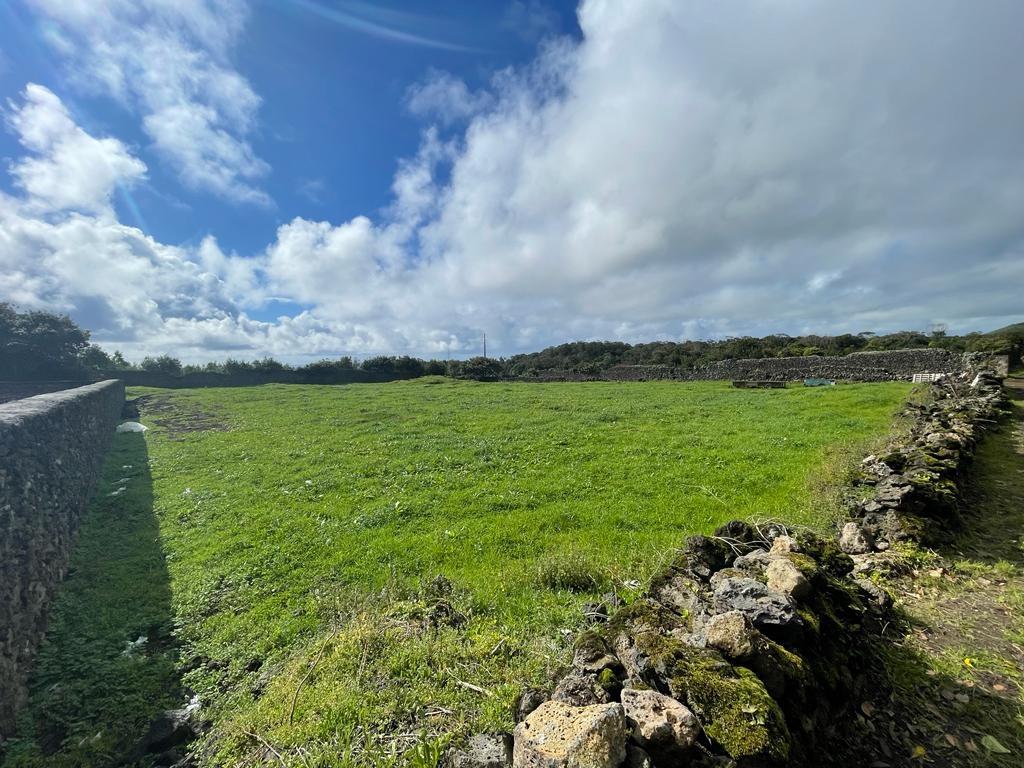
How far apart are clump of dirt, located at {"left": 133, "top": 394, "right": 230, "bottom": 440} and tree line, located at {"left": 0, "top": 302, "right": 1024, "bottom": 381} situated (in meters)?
17.0

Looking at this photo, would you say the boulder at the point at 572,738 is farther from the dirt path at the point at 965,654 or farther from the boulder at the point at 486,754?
the dirt path at the point at 965,654

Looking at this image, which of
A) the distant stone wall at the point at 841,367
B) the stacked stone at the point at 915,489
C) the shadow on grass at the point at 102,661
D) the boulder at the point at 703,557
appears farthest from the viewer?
the distant stone wall at the point at 841,367

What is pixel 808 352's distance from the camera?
139ft

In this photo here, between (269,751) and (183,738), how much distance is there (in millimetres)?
1527

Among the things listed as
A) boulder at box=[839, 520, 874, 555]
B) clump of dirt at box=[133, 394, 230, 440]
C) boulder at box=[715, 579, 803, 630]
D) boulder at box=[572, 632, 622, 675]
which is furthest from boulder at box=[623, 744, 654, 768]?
clump of dirt at box=[133, 394, 230, 440]

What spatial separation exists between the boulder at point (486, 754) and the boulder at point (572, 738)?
0.11 m

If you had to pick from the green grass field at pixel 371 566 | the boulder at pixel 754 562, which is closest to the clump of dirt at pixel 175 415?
the green grass field at pixel 371 566

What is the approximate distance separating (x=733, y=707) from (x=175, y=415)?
29499 mm

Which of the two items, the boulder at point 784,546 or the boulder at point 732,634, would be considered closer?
the boulder at point 732,634

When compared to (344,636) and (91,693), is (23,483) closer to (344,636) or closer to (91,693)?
(91,693)

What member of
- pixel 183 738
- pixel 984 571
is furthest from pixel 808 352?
pixel 183 738

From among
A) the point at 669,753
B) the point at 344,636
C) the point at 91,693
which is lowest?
the point at 91,693

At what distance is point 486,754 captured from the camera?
2232 millimetres

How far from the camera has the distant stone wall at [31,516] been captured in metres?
4.56
